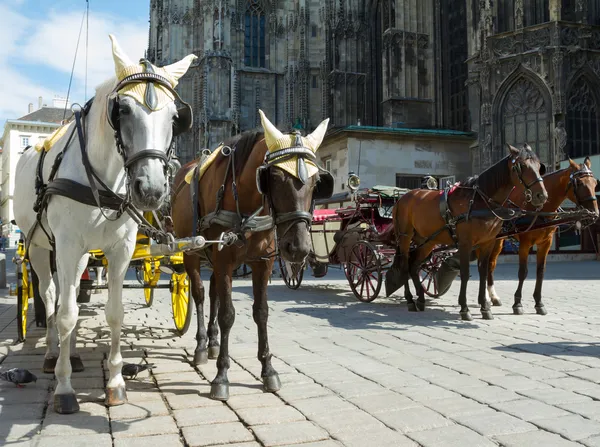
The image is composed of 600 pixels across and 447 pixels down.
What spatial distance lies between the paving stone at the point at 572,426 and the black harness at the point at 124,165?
2.58 metres

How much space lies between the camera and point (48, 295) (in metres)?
4.62

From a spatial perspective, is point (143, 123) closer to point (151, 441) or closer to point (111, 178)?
point (111, 178)

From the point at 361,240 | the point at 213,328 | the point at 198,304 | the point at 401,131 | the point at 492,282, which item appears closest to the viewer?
the point at 213,328

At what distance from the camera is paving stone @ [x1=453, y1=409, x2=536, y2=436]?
3182mm

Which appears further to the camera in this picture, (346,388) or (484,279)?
(484,279)

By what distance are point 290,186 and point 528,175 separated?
15.7 feet

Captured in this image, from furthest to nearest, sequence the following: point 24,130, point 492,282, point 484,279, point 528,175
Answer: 1. point 24,130
2. point 492,282
3. point 484,279
4. point 528,175

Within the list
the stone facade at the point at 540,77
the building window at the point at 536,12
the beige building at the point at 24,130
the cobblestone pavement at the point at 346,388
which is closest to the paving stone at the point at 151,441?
the cobblestone pavement at the point at 346,388

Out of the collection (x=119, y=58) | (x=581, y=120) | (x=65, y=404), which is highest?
(x=581, y=120)

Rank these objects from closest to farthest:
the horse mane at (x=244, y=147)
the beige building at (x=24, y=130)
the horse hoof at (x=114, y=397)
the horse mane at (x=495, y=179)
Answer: the horse hoof at (x=114, y=397) → the horse mane at (x=244, y=147) → the horse mane at (x=495, y=179) → the beige building at (x=24, y=130)

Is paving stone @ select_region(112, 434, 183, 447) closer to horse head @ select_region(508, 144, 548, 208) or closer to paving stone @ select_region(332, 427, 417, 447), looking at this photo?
paving stone @ select_region(332, 427, 417, 447)

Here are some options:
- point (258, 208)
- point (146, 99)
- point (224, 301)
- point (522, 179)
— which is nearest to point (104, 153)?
point (146, 99)

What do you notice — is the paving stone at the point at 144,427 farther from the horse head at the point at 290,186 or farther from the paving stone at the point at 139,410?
the horse head at the point at 290,186

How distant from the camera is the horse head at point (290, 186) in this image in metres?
3.49
